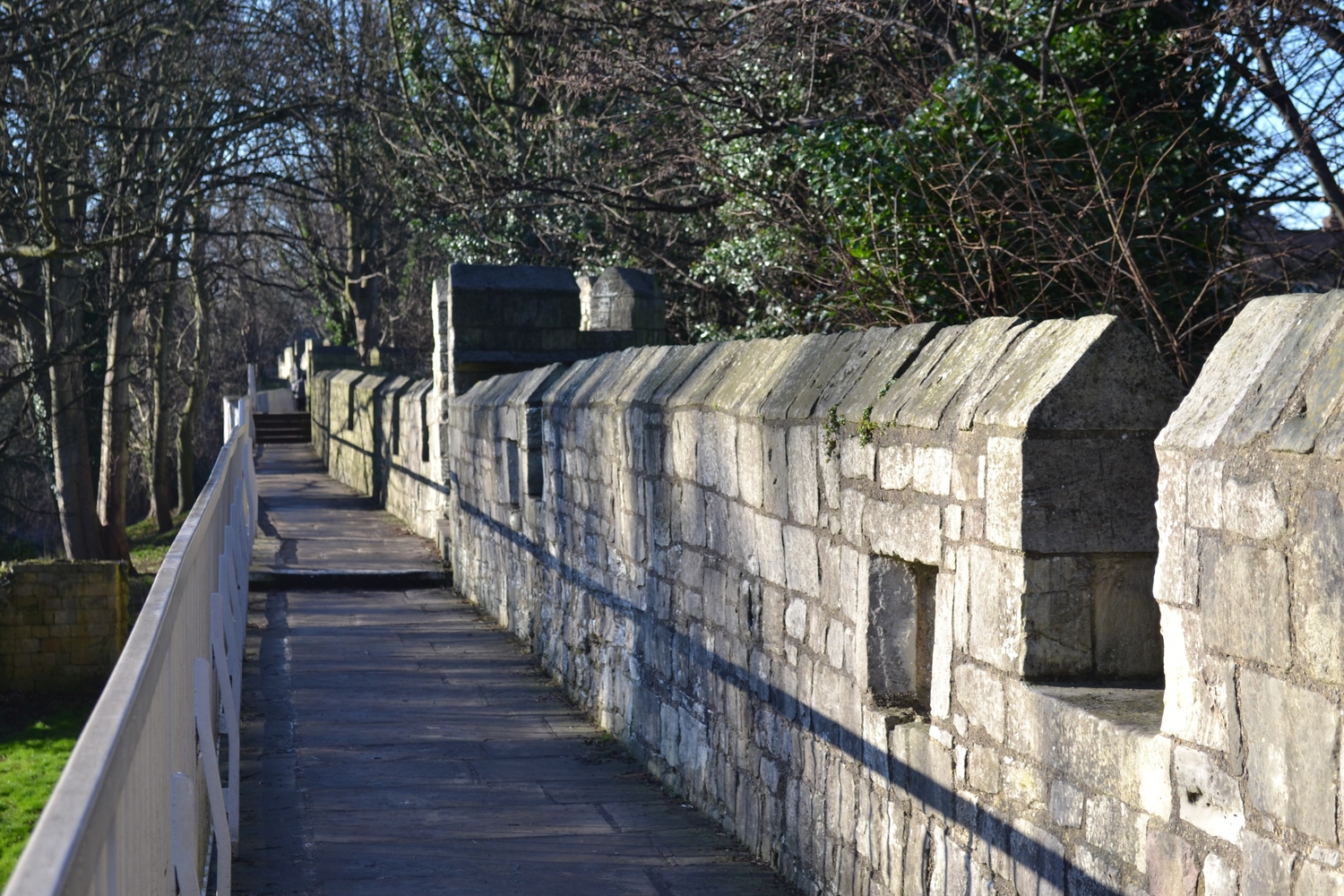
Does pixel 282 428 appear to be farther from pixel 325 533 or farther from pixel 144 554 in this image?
pixel 325 533

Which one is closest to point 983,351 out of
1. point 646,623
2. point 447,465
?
point 646,623

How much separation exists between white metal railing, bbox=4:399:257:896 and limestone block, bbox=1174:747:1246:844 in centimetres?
174

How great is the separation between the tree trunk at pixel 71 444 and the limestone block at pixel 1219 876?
14.9 metres

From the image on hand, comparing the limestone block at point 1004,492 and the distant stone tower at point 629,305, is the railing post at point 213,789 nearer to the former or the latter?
the limestone block at point 1004,492

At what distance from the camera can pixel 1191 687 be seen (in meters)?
2.47

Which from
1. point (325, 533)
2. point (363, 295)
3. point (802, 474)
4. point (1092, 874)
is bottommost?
point (325, 533)

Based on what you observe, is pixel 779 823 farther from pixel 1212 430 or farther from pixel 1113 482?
pixel 1212 430

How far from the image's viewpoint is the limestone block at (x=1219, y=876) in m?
2.37

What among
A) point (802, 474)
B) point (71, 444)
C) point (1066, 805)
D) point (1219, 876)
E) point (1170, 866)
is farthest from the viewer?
point (71, 444)

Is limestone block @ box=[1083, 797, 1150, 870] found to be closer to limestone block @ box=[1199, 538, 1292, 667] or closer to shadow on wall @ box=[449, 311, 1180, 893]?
shadow on wall @ box=[449, 311, 1180, 893]

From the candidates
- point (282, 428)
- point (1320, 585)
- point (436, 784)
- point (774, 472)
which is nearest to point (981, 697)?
point (1320, 585)

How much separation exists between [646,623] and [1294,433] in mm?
3949

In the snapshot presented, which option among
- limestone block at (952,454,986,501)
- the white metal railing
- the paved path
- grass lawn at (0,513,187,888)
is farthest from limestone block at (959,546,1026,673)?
grass lawn at (0,513,187,888)

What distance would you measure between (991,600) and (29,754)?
9.58 m
